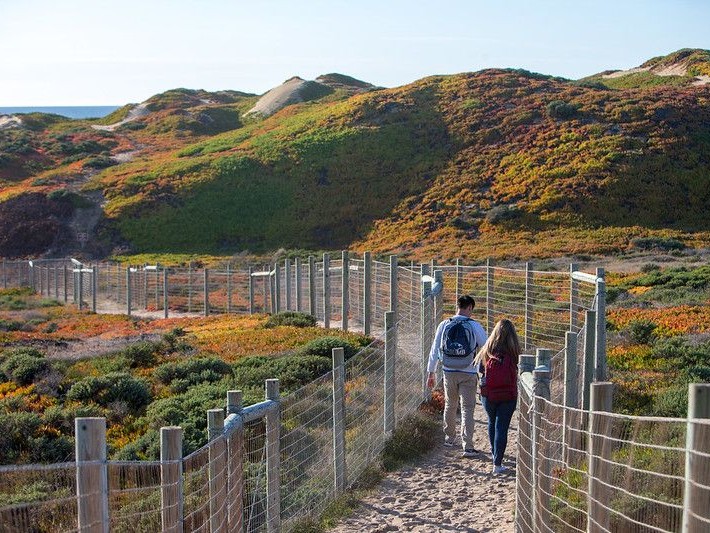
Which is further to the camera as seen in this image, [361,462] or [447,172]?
[447,172]

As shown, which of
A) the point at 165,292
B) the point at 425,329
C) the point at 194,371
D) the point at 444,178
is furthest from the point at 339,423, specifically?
the point at 444,178

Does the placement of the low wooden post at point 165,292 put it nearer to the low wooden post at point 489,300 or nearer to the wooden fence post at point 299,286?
the wooden fence post at point 299,286

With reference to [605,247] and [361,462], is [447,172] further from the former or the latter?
[361,462]

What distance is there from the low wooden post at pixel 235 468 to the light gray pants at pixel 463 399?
4.26 meters

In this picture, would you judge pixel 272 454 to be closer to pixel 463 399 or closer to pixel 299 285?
pixel 463 399

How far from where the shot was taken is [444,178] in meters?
60.9

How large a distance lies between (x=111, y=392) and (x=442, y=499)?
6.52 meters

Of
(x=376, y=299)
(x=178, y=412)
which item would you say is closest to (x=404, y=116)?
(x=376, y=299)

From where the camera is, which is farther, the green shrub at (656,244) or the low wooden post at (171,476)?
the green shrub at (656,244)

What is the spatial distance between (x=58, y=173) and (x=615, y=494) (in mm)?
68272

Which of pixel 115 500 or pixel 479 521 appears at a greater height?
pixel 115 500

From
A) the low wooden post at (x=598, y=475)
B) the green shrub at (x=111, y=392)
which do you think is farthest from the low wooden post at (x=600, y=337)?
the green shrub at (x=111, y=392)

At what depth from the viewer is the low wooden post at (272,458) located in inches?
266

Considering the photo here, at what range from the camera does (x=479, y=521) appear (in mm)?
7867
